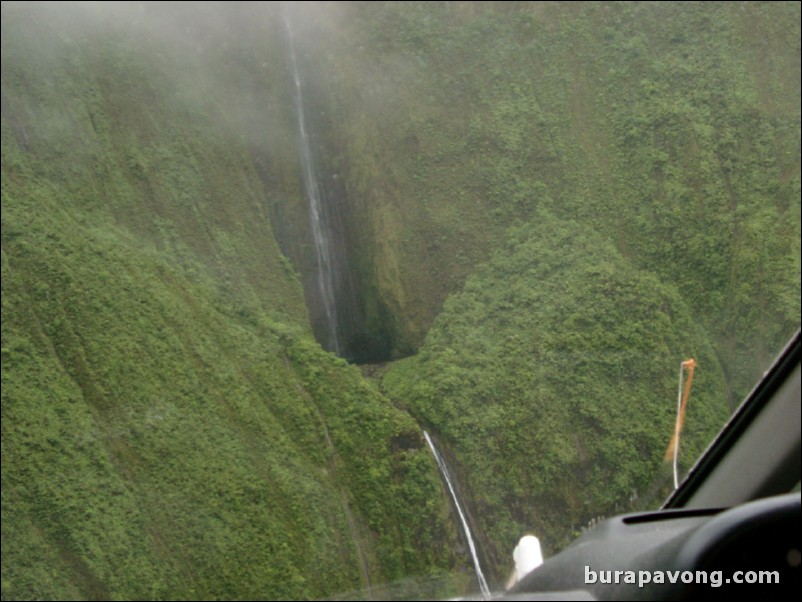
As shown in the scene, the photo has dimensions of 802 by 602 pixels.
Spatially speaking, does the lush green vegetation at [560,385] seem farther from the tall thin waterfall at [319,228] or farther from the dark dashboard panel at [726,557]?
the dark dashboard panel at [726,557]

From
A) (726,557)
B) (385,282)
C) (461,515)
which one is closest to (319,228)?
(385,282)

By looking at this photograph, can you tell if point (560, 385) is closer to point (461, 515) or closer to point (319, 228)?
point (461, 515)

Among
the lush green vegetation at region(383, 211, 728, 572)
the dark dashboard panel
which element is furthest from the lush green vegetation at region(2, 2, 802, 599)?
the dark dashboard panel

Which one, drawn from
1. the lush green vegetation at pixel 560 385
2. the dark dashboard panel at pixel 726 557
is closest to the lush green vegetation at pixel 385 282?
the lush green vegetation at pixel 560 385

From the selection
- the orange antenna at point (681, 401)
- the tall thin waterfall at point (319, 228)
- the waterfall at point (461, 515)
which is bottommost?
the waterfall at point (461, 515)

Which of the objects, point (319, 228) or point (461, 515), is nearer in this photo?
point (461, 515)

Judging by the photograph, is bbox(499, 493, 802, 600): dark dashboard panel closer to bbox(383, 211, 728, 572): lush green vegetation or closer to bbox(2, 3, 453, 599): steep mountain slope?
bbox(383, 211, 728, 572): lush green vegetation

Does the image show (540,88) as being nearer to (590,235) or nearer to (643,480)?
(590,235)
